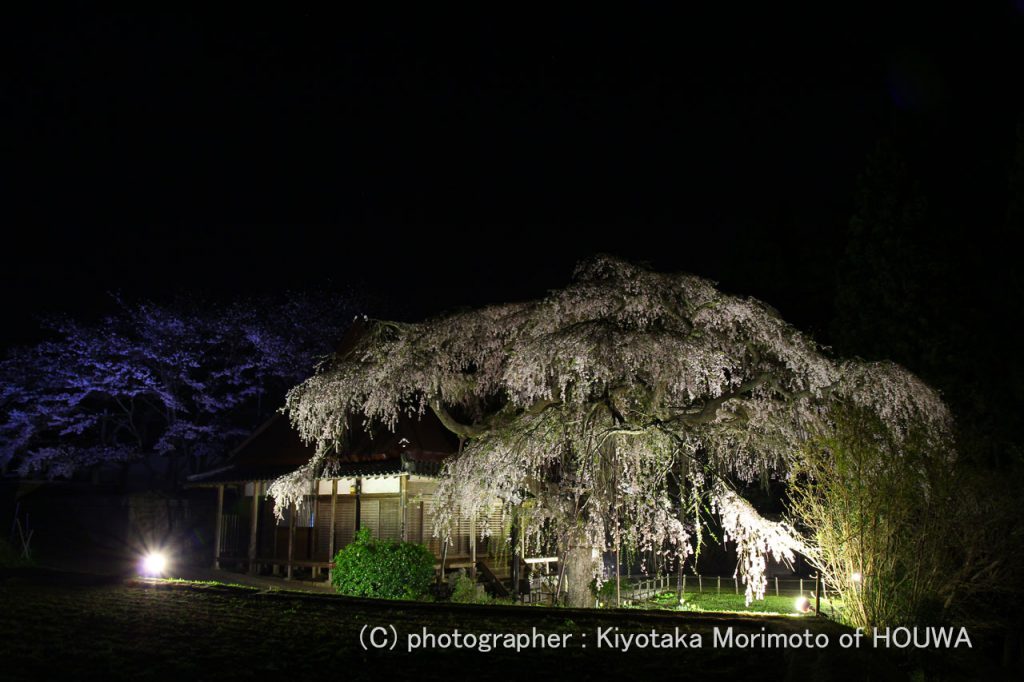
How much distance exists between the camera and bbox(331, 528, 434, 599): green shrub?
1275 centimetres

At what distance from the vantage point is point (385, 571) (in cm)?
1281

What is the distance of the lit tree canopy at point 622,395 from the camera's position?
10.7m

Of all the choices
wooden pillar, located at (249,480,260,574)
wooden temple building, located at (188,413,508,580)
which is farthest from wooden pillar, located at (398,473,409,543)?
wooden pillar, located at (249,480,260,574)

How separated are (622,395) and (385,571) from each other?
196 inches

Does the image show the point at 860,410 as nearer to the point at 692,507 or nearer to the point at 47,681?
the point at 692,507

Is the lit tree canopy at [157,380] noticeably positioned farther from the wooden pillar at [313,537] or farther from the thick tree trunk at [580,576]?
the thick tree trunk at [580,576]

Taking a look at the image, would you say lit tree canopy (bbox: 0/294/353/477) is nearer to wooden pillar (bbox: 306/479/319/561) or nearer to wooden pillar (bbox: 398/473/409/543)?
wooden pillar (bbox: 306/479/319/561)

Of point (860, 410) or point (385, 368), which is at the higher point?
point (385, 368)

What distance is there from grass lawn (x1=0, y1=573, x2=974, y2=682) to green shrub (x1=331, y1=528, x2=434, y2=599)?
8.36 feet

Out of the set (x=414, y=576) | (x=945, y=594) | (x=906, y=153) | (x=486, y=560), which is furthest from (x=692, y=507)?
(x=906, y=153)

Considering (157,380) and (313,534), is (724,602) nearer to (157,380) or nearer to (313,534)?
(313,534)

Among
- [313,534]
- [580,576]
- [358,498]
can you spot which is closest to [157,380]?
[313,534]

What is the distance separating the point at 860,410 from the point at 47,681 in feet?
31.0

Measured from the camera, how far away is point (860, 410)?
406 inches
